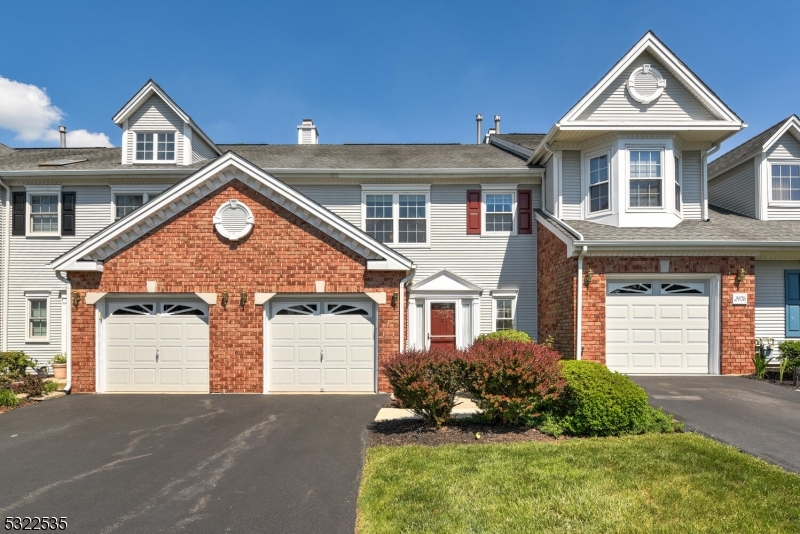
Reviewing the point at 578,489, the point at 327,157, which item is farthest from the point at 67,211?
the point at 578,489

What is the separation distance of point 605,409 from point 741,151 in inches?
538

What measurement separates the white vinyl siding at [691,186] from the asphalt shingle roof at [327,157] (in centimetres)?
482

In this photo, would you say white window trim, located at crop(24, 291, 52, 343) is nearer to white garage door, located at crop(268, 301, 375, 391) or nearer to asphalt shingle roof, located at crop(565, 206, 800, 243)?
white garage door, located at crop(268, 301, 375, 391)

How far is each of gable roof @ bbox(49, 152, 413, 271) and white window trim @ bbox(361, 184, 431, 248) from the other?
158 inches

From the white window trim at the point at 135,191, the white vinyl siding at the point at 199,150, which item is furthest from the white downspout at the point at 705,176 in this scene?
the white window trim at the point at 135,191

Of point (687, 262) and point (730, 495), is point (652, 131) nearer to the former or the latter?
point (687, 262)

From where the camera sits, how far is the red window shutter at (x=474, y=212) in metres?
15.6

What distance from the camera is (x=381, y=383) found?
38.6ft

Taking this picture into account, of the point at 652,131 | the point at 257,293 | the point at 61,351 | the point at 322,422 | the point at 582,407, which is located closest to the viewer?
the point at 582,407

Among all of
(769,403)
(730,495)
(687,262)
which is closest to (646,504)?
(730,495)

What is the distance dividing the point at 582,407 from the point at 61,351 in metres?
16.2

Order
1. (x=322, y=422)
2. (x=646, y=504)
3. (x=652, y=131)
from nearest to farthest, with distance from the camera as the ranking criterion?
(x=646, y=504)
(x=322, y=422)
(x=652, y=131)

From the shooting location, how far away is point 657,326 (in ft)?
41.7

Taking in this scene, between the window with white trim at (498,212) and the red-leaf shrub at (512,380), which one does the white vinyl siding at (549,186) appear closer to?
the window with white trim at (498,212)
